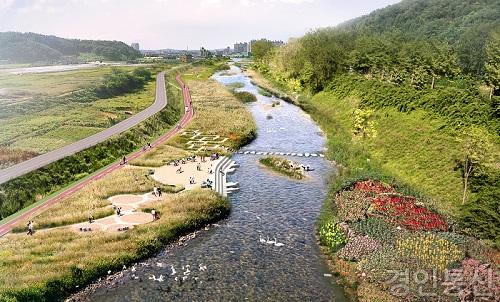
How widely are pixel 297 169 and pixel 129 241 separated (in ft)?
103

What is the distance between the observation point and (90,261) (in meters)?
36.5

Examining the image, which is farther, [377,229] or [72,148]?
[72,148]

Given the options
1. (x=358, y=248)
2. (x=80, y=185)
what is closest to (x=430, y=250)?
(x=358, y=248)

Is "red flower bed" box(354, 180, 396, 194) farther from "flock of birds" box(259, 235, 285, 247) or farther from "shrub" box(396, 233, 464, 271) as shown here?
"flock of birds" box(259, 235, 285, 247)

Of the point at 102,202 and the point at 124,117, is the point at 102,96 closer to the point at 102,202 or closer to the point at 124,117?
the point at 124,117

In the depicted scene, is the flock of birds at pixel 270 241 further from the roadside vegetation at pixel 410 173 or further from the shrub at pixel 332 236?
the roadside vegetation at pixel 410 173

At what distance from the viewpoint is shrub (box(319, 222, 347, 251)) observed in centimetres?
4015

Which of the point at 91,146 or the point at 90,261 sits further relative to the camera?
the point at 91,146

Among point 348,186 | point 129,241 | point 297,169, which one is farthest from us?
point 297,169

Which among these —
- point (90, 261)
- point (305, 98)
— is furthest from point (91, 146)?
point (305, 98)

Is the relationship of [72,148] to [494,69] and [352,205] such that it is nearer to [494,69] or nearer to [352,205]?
[352,205]

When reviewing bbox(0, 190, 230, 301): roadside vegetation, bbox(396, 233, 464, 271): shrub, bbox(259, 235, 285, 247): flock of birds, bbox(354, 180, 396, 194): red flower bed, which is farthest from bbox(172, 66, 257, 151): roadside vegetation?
bbox(396, 233, 464, 271): shrub

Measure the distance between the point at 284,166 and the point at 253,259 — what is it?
28.8 metres

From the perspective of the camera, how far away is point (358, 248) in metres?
38.3
